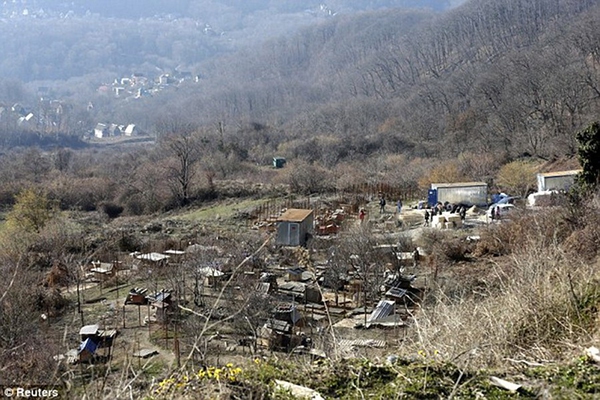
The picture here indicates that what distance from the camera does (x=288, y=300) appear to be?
485 inches

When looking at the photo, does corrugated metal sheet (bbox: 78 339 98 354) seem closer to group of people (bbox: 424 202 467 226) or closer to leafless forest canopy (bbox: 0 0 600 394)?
leafless forest canopy (bbox: 0 0 600 394)

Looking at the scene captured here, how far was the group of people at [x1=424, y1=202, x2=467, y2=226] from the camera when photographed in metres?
19.9

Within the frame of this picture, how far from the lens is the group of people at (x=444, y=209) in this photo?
19.9 metres

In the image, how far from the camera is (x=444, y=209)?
2131 centimetres

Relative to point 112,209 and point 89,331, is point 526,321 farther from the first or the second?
point 112,209

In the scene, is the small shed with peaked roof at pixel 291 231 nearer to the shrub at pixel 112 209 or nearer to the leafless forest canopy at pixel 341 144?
the leafless forest canopy at pixel 341 144

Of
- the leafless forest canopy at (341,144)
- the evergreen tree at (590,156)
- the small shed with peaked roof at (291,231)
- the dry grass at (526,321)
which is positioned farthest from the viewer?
the small shed with peaked roof at (291,231)

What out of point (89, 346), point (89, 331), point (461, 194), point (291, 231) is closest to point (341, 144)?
point (461, 194)

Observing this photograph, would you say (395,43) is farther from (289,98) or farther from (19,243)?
(19,243)

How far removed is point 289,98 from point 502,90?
40.2 meters

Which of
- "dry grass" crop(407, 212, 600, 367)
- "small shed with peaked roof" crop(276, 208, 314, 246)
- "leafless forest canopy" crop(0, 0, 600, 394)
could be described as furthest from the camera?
"small shed with peaked roof" crop(276, 208, 314, 246)

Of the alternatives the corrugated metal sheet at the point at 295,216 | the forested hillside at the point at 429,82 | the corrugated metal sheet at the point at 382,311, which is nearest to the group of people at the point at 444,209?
the corrugated metal sheet at the point at 295,216

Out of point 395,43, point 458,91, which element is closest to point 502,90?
point 458,91

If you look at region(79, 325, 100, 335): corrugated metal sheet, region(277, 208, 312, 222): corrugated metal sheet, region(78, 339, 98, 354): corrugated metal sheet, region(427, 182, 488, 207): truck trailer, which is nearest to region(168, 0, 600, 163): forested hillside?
region(427, 182, 488, 207): truck trailer
